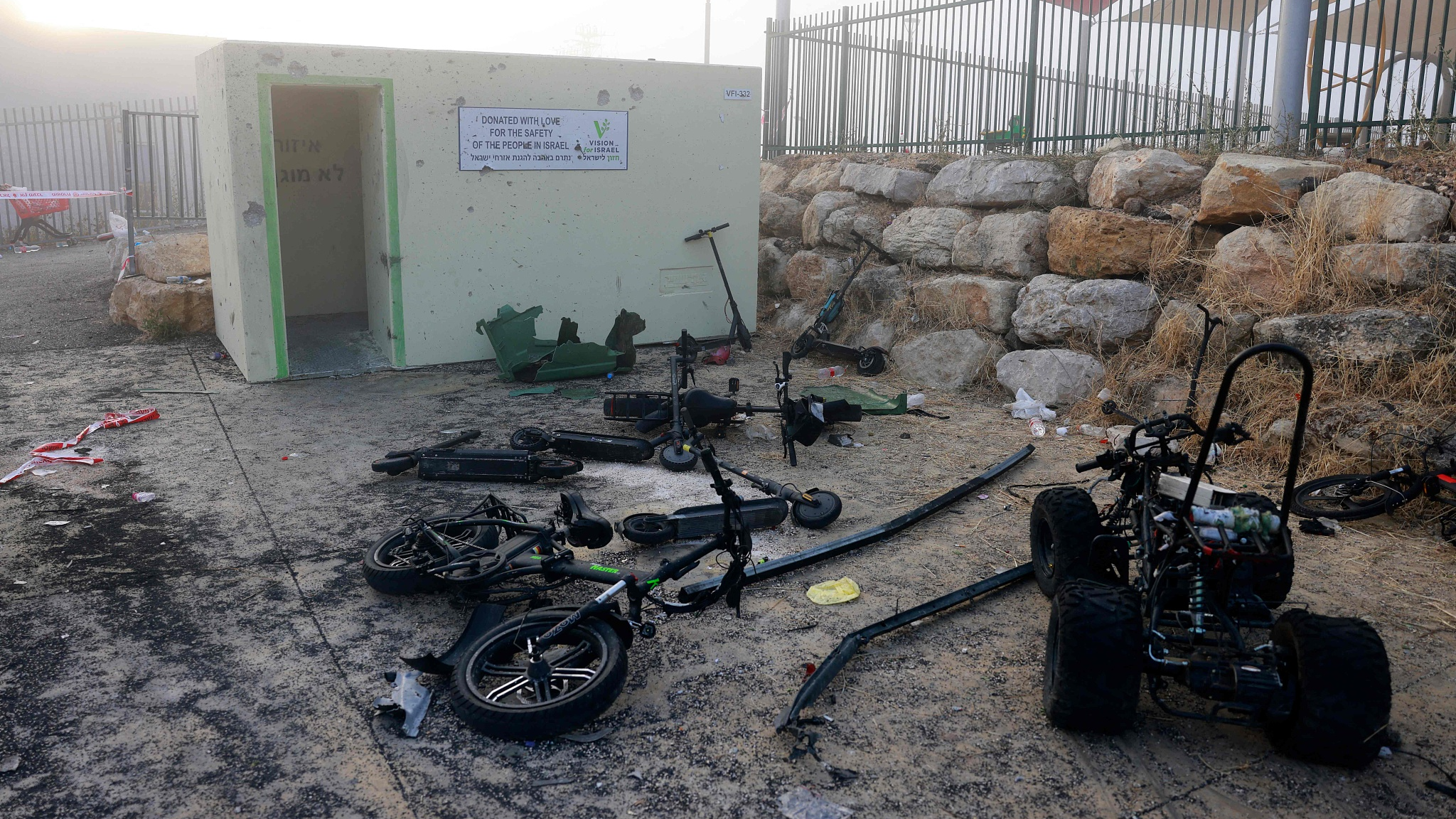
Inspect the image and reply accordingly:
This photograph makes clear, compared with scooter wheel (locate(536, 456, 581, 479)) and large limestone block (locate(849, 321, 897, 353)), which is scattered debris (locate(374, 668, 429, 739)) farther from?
large limestone block (locate(849, 321, 897, 353))

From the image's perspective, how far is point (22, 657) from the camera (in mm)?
3424

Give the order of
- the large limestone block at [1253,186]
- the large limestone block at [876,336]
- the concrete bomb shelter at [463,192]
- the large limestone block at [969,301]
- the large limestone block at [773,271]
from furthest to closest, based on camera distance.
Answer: the large limestone block at [773,271] → the large limestone block at [876,336] → the large limestone block at [969,301] → the concrete bomb shelter at [463,192] → the large limestone block at [1253,186]

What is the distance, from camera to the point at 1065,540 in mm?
3859

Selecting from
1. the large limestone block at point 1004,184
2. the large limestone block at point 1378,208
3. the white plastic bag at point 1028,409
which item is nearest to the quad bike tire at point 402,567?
the white plastic bag at point 1028,409

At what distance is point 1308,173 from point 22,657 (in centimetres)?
787

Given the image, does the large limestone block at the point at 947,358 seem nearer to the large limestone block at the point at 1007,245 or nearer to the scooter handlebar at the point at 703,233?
the large limestone block at the point at 1007,245

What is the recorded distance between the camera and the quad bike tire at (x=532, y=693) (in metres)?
2.93

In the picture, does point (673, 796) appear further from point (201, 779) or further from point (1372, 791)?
point (1372, 791)

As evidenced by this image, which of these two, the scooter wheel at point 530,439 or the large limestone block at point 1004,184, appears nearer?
the scooter wheel at point 530,439

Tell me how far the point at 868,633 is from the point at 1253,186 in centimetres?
532

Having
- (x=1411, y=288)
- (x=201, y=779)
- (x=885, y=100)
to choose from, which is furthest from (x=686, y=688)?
(x=885, y=100)

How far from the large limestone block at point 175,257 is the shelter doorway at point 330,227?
91 cm

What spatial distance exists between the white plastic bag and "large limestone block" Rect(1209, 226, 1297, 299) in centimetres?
154

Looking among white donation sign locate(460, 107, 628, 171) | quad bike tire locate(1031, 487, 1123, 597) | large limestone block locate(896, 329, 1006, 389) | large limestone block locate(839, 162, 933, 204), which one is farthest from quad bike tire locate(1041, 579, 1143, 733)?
large limestone block locate(839, 162, 933, 204)
